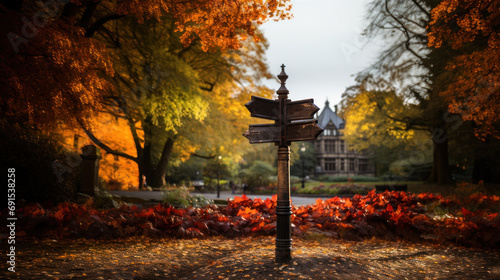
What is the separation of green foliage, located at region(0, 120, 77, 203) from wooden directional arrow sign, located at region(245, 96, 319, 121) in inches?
249

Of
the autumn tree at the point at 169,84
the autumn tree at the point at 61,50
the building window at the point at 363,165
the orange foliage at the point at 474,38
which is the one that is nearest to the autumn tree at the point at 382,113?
the autumn tree at the point at 169,84

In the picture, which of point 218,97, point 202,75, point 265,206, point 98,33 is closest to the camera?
point 265,206

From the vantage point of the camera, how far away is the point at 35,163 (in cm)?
913

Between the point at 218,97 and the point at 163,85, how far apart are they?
29.3 ft

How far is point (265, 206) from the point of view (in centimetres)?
917

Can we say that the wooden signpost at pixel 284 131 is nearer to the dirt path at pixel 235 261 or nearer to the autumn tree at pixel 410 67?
the dirt path at pixel 235 261

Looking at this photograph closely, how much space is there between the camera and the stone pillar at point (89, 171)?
40.7 ft

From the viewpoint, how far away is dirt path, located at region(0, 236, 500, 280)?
4.71 meters

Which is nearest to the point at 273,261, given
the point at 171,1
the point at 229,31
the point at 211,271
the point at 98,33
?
the point at 211,271

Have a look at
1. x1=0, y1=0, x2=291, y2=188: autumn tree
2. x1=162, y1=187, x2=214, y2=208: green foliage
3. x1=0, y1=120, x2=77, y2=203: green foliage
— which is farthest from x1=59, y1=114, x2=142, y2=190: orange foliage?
x1=0, y1=0, x2=291, y2=188: autumn tree

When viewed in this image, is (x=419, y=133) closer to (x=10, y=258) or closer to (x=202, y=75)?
(x=202, y=75)

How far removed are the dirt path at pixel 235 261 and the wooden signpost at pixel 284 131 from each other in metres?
0.37
